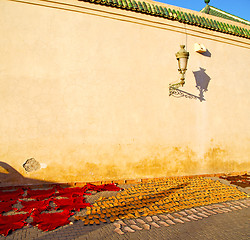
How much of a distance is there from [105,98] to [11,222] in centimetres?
359

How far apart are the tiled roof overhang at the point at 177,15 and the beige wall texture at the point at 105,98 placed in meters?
0.16

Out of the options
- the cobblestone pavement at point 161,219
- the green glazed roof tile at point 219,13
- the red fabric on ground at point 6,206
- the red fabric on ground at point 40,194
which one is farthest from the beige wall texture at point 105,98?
the green glazed roof tile at point 219,13

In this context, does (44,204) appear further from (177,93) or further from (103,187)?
(177,93)

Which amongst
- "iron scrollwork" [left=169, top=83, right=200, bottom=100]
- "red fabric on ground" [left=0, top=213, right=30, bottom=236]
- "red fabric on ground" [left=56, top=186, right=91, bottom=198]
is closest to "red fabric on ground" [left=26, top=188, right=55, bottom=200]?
"red fabric on ground" [left=56, top=186, right=91, bottom=198]

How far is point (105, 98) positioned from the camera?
6148 millimetres

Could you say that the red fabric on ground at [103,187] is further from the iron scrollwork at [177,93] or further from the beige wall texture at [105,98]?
the iron scrollwork at [177,93]

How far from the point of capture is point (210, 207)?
4758 mm

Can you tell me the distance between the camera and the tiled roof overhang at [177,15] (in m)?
6.33

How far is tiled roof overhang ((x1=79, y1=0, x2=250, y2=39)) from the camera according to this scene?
6.33 m

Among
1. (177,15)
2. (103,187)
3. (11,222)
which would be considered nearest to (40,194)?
(11,222)

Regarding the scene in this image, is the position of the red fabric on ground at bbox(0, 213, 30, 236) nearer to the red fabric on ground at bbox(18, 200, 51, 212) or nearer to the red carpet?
the red carpet

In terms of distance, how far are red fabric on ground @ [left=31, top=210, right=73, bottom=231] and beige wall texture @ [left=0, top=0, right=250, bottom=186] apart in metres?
1.78

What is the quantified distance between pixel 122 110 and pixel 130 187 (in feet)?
6.65

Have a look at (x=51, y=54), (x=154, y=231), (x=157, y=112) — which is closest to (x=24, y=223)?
(x=154, y=231)
